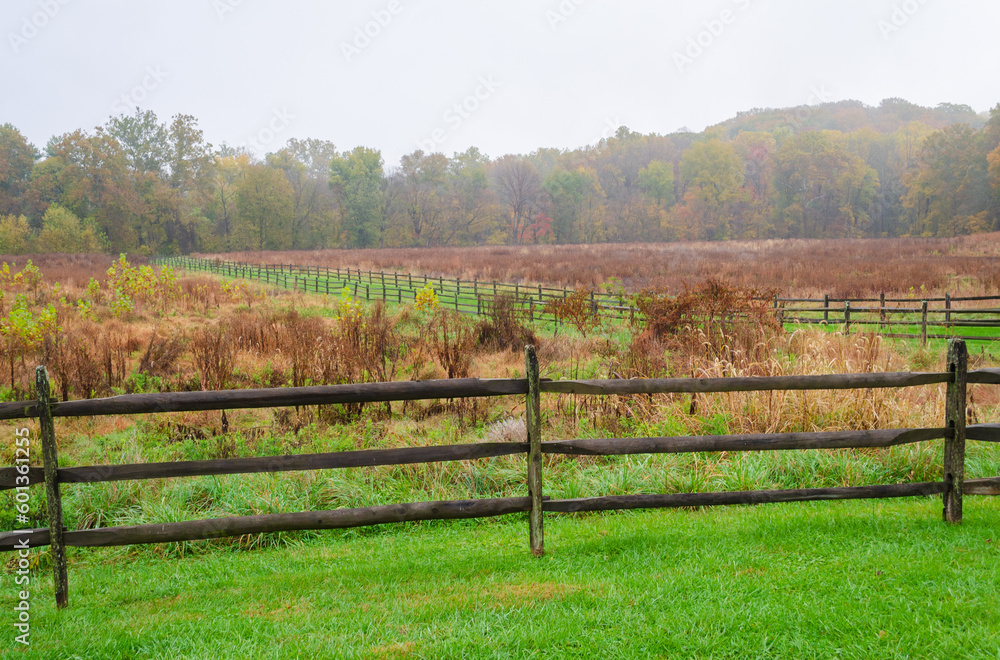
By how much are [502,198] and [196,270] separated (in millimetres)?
49426

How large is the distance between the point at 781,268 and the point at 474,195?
193ft

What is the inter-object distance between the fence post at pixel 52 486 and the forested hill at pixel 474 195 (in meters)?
66.5

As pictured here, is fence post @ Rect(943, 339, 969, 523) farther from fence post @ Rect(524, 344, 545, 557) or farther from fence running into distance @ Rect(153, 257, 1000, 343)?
fence running into distance @ Rect(153, 257, 1000, 343)

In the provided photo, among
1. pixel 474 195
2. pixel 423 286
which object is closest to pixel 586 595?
pixel 423 286

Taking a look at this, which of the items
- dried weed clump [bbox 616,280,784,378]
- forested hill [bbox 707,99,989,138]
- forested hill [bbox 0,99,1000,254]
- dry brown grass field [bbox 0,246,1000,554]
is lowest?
dry brown grass field [bbox 0,246,1000,554]

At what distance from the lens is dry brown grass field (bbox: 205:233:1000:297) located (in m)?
25.5

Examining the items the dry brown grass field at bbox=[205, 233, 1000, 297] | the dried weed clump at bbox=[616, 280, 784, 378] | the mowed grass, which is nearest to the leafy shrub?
the dry brown grass field at bbox=[205, 233, 1000, 297]

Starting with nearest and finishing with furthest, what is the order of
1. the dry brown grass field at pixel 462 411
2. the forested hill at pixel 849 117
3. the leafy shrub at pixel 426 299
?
1. the dry brown grass field at pixel 462 411
2. the leafy shrub at pixel 426 299
3. the forested hill at pixel 849 117

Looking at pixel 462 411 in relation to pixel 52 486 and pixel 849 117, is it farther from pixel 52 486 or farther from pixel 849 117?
pixel 849 117

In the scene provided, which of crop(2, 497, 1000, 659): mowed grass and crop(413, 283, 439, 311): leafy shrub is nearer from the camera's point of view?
crop(2, 497, 1000, 659): mowed grass

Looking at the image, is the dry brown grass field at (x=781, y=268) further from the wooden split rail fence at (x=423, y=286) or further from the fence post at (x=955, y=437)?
the fence post at (x=955, y=437)

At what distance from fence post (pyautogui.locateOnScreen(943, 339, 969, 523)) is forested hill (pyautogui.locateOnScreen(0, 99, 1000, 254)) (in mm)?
68015

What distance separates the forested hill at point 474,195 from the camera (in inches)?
2625

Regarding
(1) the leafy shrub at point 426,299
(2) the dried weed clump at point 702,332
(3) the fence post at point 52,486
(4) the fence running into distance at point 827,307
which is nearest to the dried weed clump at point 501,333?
(4) the fence running into distance at point 827,307
